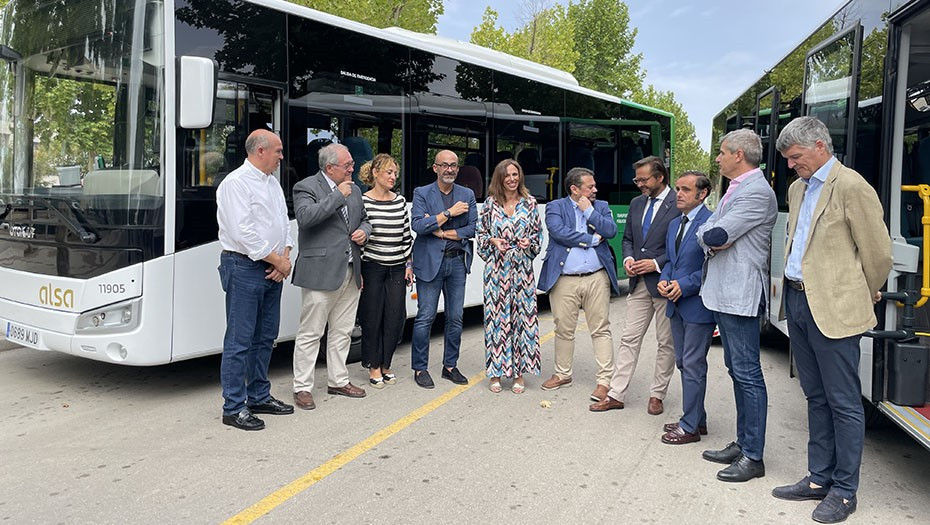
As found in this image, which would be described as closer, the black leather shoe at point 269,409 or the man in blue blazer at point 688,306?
the man in blue blazer at point 688,306

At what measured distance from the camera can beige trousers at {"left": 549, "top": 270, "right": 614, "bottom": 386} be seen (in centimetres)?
593

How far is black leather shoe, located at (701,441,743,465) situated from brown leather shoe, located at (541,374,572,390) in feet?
5.77

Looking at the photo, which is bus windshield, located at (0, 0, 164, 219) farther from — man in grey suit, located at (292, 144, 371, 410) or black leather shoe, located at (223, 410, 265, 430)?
black leather shoe, located at (223, 410, 265, 430)

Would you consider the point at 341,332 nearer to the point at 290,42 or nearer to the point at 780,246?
the point at 290,42

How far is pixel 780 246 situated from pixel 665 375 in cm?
225

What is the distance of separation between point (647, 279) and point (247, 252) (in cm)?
288

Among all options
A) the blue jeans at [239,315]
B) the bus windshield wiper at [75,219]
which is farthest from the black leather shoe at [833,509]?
the bus windshield wiper at [75,219]

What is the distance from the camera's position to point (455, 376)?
6430 mm

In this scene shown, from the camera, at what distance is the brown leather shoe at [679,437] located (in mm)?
4883

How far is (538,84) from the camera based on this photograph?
970 centimetres

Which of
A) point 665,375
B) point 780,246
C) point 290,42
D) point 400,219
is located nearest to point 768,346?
point 780,246

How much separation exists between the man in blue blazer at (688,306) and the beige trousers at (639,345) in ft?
1.29

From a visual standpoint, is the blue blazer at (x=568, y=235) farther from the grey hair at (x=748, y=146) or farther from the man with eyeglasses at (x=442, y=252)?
the grey hair at (x=748, y=146)

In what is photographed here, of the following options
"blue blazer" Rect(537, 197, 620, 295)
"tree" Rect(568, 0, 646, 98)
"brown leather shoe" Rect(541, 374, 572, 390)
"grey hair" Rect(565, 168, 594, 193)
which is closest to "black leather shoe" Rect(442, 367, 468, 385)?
"brown leather shoe" Rect(541, 374, 572, 390)
